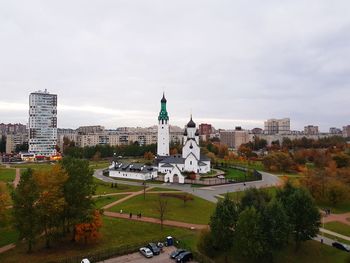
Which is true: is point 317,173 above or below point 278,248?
above

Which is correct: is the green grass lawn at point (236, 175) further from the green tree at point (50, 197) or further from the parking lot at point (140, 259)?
the green tree at point (50, 197)

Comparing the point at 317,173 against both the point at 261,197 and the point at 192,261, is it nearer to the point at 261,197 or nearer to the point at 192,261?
the point at 261,197

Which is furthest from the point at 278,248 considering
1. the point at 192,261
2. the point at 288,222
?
the point at 192,261

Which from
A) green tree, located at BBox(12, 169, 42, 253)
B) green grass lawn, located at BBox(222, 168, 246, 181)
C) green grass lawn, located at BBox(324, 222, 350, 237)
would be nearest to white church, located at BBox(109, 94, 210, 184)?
green grass lawn, located at BBox(222, 168, 246, 181)

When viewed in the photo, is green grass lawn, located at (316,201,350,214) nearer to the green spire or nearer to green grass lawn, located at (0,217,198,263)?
green grass lawn, located at (0,217,198,263)

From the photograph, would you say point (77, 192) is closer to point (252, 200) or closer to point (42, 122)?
point (252, 200)

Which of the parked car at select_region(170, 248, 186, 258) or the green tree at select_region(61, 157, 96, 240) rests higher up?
the green tree at select_region(61, 157, 96, 240)
